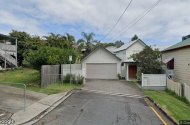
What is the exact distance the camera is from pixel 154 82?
1068 cm

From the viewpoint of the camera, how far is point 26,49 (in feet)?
80.4

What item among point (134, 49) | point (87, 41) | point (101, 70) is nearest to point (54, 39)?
point (87, 41)

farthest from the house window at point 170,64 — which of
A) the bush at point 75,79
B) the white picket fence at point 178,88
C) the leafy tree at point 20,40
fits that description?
the leafy tree at point 20,40

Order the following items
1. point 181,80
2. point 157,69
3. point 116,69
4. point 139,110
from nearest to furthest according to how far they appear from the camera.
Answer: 1. point 139,110
2. point 181,80
3. point 157,69
4. point 116,69

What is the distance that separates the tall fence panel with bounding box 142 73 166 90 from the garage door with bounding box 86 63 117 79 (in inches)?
239

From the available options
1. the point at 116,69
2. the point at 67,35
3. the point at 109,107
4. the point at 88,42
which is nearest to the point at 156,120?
the point at 109,107

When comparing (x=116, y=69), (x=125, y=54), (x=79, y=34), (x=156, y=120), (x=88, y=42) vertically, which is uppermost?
(x=79, y=34)

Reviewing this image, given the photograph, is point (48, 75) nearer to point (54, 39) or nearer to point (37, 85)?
point (37, 85)

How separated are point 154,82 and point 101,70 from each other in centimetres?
756

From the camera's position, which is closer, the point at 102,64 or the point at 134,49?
the point at 102,64

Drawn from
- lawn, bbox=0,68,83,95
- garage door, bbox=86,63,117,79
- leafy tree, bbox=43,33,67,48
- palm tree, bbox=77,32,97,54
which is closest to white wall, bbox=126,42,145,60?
garage door, bbox=86,63,117,79

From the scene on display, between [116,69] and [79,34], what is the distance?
39.7ft

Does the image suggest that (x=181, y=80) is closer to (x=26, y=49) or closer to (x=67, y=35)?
(x=67, y=35)

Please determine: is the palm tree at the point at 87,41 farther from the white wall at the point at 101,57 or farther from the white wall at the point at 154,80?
the white wall at the point at 154,80
